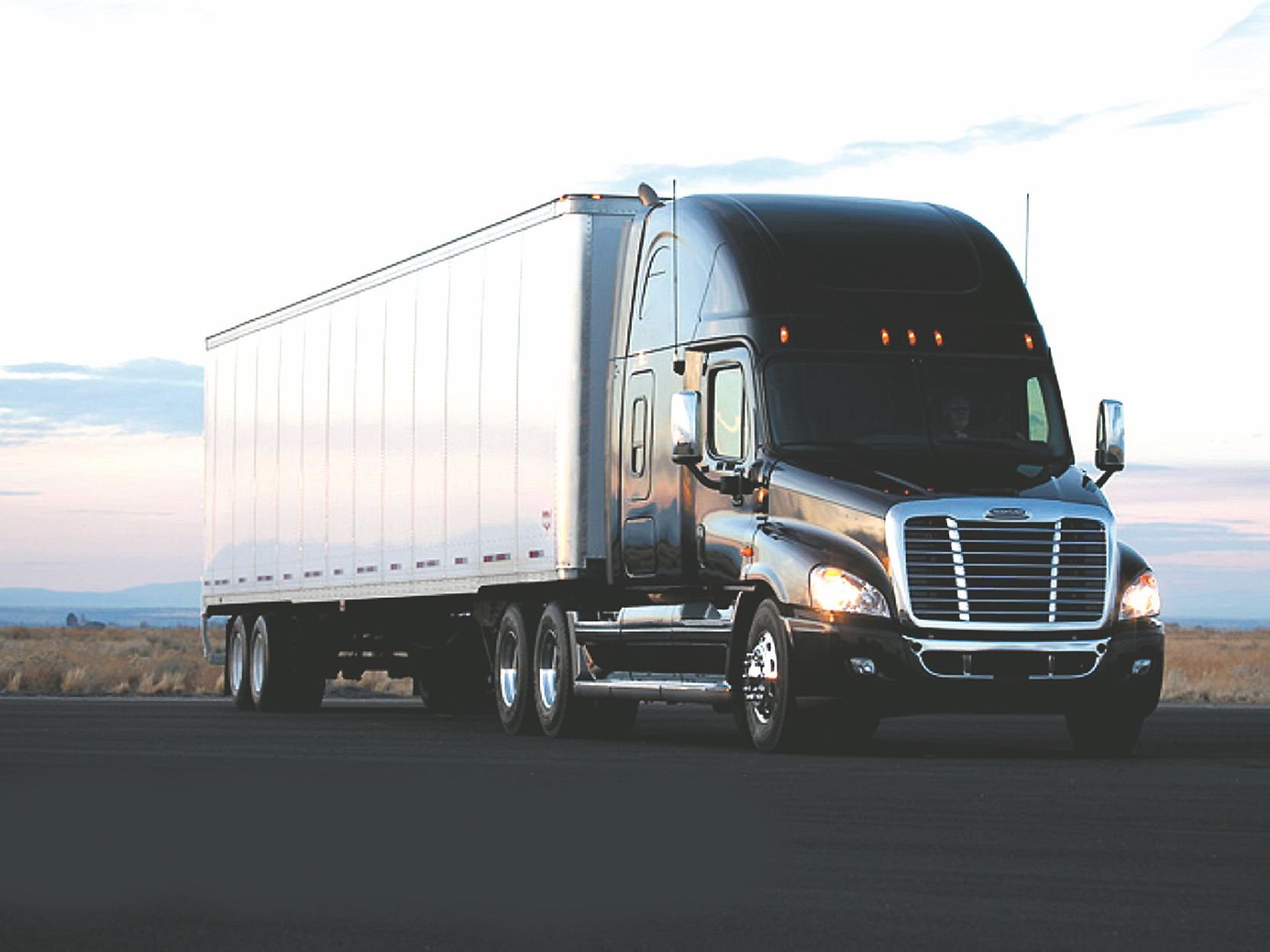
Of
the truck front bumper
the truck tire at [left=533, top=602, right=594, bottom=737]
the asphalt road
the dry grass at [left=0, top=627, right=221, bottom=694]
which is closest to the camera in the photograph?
the asphalt road

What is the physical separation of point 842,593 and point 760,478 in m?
1.35

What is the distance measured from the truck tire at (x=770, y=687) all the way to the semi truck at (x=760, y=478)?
29 millimetres

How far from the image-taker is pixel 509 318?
2408 cm

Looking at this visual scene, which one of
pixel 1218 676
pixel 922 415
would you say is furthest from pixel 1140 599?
pixel 1218 676

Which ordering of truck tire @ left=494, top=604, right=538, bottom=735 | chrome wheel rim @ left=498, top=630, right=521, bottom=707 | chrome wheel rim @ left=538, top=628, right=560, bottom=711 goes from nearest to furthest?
chrome wheel rim @ left=538, top=628, right=560, bottom=711, truck tire @ left=494, top=604, right=538, bottom=735, chrome wheel rim @ left=498, top=630, right=521, bottom=707

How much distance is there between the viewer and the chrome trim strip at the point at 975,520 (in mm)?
19016

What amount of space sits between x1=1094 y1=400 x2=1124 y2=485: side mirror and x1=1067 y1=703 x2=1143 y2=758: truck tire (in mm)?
1942

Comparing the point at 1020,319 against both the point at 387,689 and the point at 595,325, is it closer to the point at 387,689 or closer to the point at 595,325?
the point at 595,325

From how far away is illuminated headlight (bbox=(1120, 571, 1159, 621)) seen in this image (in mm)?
19812

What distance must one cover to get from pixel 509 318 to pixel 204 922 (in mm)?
14874

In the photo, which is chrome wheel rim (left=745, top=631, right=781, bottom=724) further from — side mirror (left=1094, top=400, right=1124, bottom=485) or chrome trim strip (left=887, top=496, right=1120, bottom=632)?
side mirror (left=1094, top=400, right=1124, bottom=485)

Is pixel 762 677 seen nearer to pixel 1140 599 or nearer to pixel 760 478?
pixel 760 478

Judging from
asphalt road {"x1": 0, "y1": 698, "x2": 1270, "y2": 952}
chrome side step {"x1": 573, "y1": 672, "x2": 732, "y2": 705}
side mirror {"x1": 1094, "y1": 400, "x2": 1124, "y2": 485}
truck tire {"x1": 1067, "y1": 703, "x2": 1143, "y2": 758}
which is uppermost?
side mirror {"x1": 1094, "y1": 400, "x2": 1124, "y2": 485}

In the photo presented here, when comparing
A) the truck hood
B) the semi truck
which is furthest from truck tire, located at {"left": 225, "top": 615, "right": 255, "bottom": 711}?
the truck hood
